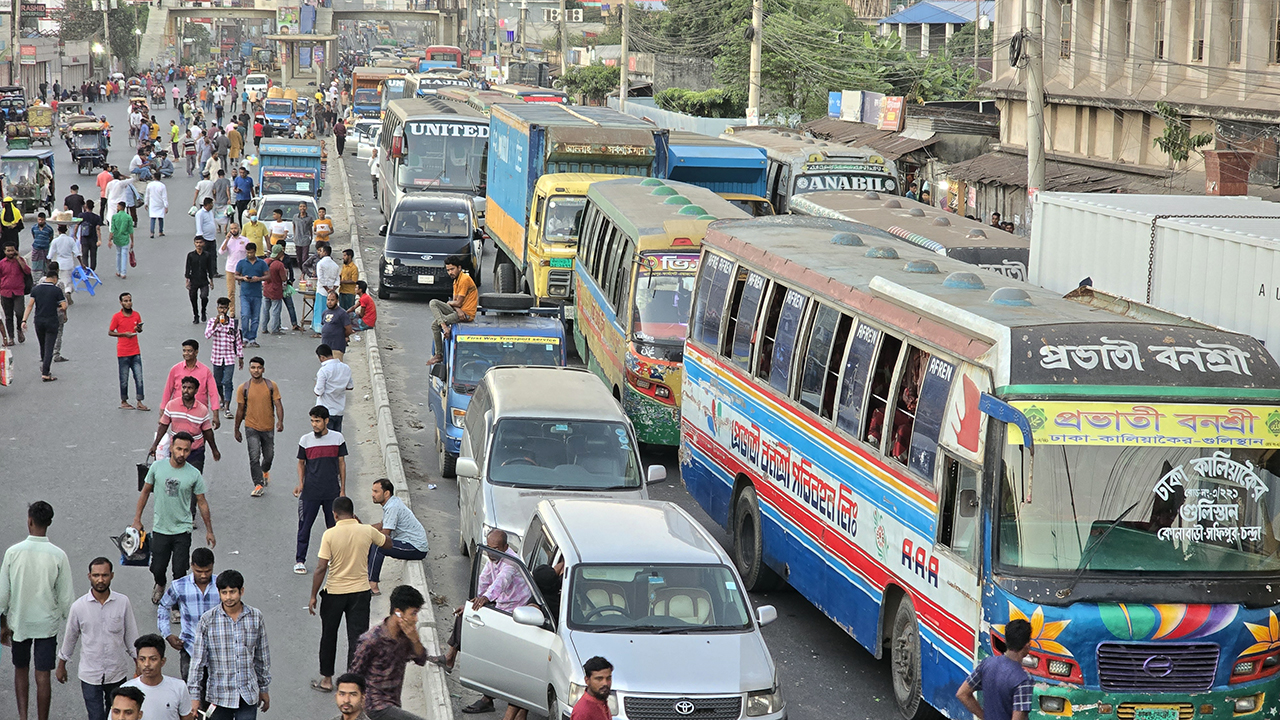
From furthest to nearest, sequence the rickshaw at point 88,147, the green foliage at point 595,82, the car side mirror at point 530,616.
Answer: the green foliage at point 595,82 → the rickshaw at point 88,147 → the car side mirror at point 530,616

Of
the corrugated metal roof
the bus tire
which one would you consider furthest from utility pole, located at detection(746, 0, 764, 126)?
the bus tire

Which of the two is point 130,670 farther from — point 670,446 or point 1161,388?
point 670,446

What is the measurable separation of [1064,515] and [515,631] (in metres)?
3.43

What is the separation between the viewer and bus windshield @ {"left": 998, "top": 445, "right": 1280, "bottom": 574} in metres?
8.30

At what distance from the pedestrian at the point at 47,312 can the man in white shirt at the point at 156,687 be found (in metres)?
12.8

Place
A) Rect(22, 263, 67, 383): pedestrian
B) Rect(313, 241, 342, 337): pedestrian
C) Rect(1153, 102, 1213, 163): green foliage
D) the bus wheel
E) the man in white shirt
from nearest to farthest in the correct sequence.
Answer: the man in white shirt
the bus wheel
Rect(22, 263, 67, 383): pedestrian
Rect(313, 241, 342, 337): pedestrian
Rect(1153, 102, 1213, 163): green foliage

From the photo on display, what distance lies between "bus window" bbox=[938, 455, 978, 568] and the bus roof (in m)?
0.65

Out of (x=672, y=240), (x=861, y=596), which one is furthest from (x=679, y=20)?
(x=861, y=596)

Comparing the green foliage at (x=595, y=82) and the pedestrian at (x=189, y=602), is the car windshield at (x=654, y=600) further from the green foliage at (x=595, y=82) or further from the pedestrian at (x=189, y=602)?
the green foliage at (x=595, y=82)

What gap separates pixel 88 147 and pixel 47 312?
33.3 metres

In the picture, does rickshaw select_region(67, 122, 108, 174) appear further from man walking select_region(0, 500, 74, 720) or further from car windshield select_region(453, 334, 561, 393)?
man walking select_region(0, 500, 74, 720)

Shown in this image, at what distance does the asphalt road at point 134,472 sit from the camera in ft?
37.0

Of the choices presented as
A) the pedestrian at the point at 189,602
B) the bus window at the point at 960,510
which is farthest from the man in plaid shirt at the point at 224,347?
the bus window at the point at 960,510

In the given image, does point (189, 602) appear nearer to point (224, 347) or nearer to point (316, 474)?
point (316, 474)
